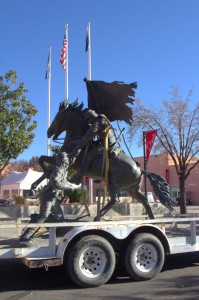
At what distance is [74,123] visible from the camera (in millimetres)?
9141

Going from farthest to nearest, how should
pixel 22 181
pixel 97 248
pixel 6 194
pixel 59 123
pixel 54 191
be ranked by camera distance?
pixel 6 194 → pixel 22 181 → pixel 59 123 → pixel 54 191 → pixel 97 248

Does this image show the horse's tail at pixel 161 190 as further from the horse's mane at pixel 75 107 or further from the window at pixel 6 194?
the window at pixel 6 194

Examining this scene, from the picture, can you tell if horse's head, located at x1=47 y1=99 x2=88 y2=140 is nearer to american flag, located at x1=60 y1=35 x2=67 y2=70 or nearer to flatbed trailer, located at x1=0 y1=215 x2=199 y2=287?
flatbed trailer, located at x1=0 y1=215 x2=199 y2=287

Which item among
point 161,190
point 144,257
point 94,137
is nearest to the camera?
point 144,257

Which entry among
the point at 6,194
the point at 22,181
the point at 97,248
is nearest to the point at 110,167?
the point at 97,248

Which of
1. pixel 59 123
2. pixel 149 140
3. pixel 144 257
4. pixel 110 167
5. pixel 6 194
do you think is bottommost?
pixel 144 257

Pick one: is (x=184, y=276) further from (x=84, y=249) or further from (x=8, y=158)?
(x=8, y=158)

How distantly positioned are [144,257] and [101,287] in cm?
96

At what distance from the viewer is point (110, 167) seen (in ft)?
28.7

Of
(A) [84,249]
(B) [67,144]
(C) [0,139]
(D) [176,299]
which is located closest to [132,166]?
(B) [67,144]

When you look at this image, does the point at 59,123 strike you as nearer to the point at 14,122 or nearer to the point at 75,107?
the point at 75,107

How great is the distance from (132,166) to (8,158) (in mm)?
11710

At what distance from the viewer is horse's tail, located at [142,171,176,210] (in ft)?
29.7

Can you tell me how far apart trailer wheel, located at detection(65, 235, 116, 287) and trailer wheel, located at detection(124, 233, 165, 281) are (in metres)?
0.40
